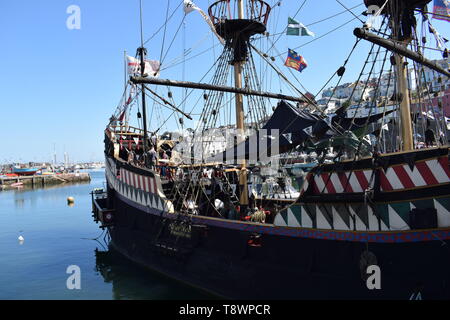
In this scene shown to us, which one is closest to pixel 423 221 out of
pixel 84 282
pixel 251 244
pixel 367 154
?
pixel 367 154

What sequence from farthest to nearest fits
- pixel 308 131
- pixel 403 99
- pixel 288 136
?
pixel 288 136 < pixel 308 131 < pixel 403 99

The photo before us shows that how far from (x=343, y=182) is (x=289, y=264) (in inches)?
90.1

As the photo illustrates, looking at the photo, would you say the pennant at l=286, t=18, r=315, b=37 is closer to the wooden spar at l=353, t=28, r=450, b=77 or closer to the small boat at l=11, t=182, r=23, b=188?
the wooden spar at l=353, t=28, r=450, b=77

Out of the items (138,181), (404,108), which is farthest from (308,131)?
(138,181)

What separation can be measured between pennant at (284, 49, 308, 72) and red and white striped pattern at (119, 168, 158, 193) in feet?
22.3

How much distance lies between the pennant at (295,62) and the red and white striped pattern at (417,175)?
797 centimetres

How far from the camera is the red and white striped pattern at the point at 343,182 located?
6.71 meters

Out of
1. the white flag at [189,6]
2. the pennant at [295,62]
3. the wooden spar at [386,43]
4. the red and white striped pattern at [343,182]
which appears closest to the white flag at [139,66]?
the white flag at [189,6]

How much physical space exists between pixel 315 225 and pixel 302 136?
10.6 feet

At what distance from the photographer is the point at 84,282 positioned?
13.2m

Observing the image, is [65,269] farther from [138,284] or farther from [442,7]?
[442,7]

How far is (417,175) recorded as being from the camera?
609cm

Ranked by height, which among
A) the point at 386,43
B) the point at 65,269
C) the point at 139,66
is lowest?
the point at 65,269

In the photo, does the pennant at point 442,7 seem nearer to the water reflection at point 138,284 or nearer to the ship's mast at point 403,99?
the ship's mast at point 403,99
